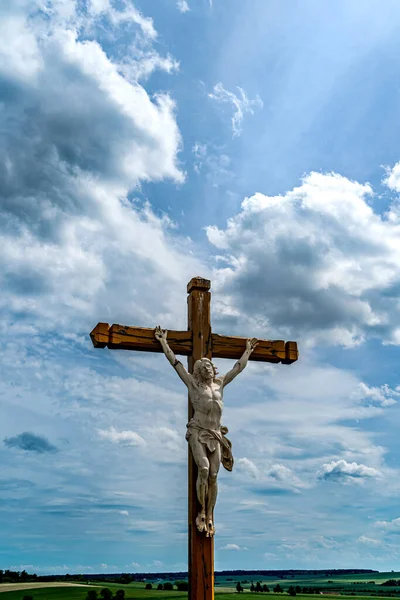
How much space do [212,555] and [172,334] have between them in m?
2.81

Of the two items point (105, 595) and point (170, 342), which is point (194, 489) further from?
point (105, 595)

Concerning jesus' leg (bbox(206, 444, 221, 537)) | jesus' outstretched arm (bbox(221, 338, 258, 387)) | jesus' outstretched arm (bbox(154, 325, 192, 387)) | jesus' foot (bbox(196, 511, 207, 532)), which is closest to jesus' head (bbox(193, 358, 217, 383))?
jesus' outstretched arm (bbox(154, 325, 192, 387))

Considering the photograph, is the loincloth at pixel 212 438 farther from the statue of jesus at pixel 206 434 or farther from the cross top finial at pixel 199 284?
the cross top finial at pixel 199 284

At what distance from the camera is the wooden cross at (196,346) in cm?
770

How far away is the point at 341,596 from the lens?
1309cm

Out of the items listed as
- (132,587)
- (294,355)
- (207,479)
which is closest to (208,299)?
(294,355)

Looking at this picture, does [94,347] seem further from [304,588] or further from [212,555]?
[304,588]

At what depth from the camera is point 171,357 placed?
832 cm

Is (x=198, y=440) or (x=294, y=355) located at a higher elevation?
(x=294, y=355)

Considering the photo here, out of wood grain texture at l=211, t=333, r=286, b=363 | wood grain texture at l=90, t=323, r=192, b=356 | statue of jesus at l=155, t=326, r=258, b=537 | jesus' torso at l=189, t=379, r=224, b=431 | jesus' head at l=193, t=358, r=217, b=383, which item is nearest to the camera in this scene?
statue of jesus at l=155, t=326, r=258, b=537

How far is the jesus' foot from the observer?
25.3ft

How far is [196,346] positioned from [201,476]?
1744 mm

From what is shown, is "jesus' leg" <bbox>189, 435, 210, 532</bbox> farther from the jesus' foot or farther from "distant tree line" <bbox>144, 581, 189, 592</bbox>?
"distant tree line" <bbox>144, 581, 189, 592</bbox>

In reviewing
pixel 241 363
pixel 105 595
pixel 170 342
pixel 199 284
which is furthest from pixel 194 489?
pixel 105 595
